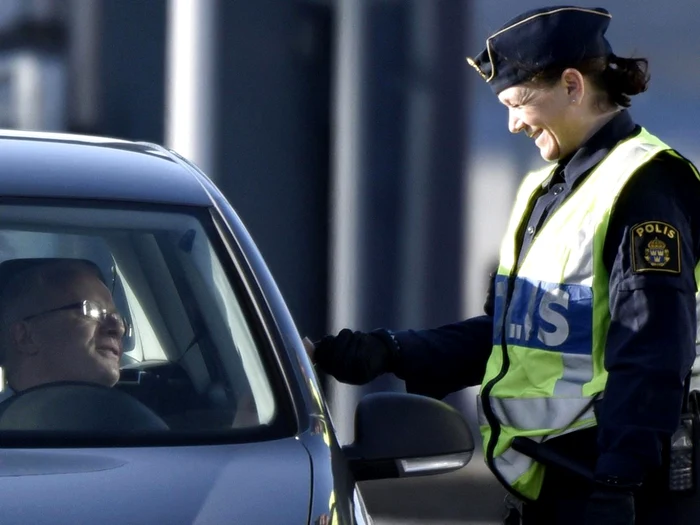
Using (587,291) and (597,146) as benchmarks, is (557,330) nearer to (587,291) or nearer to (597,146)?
(587,291)

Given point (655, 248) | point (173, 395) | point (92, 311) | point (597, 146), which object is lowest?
point (173, 395)

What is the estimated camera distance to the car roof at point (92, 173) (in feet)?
9.10

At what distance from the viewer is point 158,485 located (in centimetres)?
226

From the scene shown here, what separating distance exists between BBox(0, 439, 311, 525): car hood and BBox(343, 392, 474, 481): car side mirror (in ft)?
0.70

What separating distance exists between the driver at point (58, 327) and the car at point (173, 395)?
27mm

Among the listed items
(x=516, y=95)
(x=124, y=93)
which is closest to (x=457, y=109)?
(x=124, y=93)

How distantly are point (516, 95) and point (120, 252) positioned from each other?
88cm

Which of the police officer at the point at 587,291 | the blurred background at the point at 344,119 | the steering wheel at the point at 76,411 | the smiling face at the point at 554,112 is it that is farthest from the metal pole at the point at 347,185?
the steering wheel at the point at 76,411

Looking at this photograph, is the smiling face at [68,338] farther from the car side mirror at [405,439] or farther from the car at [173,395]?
the car side mirror at [405,439]

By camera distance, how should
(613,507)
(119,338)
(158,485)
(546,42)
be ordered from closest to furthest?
(158,485) → (613,507) → (119,338) → (546,42)

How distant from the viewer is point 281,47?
6656 mm

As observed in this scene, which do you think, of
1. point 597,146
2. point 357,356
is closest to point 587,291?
point 597,146

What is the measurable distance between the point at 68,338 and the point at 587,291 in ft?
3.28

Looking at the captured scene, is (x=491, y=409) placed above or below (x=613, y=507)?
above
